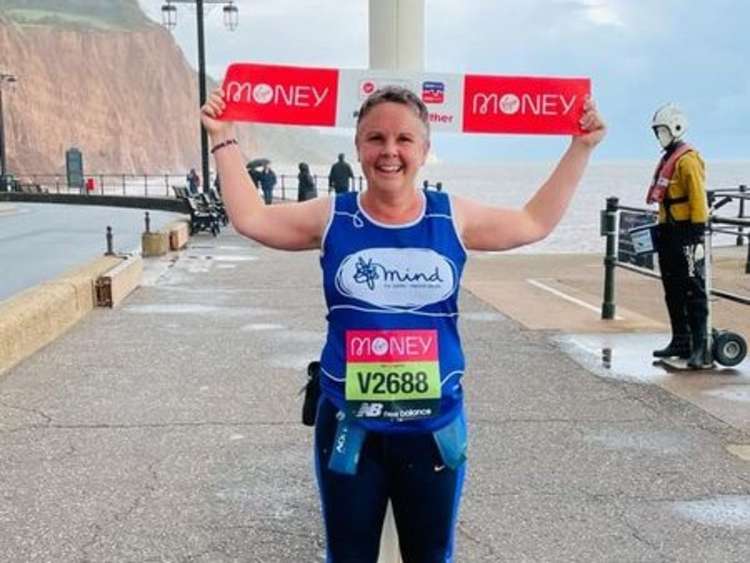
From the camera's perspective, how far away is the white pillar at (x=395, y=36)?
16.9ft

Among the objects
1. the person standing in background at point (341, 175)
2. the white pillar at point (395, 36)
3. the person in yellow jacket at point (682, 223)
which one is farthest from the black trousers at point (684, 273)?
the person standing in background at point (341, 175)

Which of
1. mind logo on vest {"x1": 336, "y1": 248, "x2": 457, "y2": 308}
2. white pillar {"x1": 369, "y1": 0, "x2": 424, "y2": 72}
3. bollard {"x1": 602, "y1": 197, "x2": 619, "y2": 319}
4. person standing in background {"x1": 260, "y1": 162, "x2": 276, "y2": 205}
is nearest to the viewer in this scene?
mind logo on vest {"x1": 336, "y1": 248, "x2": 457, "y2": 308}

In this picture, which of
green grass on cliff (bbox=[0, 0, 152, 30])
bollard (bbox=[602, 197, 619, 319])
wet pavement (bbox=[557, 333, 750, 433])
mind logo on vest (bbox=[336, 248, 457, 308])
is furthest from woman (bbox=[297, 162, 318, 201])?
green grass on cliff (bbox=[0, 0, 152, 30])

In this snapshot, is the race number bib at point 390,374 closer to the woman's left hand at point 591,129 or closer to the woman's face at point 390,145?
the woman's face at point 390,145

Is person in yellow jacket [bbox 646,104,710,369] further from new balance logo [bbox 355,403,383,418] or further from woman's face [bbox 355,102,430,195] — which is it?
new balance logo [bbox 355,403,383,418]

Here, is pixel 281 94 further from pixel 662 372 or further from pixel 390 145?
pixel 662 372

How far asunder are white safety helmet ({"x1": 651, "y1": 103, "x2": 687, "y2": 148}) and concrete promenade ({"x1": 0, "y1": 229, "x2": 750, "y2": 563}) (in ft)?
5.97

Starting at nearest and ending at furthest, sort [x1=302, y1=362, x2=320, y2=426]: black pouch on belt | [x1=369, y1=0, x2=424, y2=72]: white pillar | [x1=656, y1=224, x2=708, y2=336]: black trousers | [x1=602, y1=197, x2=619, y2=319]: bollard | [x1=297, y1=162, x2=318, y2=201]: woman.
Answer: [x1=302, y1=362, x2=320, y2=426]: black pouch on belt, [x1=369, y1=0, x2=424, y2=72]: white pillar, [x1=656, y1=224, x2=708, y2=336]: black trousers, [x1=602, y1=197, x2=619, y2=319]: bollard, [x1=297, y1=162, x2=318, y2=201]: woman

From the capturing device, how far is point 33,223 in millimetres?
26984

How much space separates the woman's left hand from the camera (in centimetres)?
296

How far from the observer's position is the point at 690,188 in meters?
6.64

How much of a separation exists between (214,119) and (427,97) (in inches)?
34.8

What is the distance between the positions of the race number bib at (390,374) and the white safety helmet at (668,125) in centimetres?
483

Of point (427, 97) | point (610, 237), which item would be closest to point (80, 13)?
point (610, 237)
